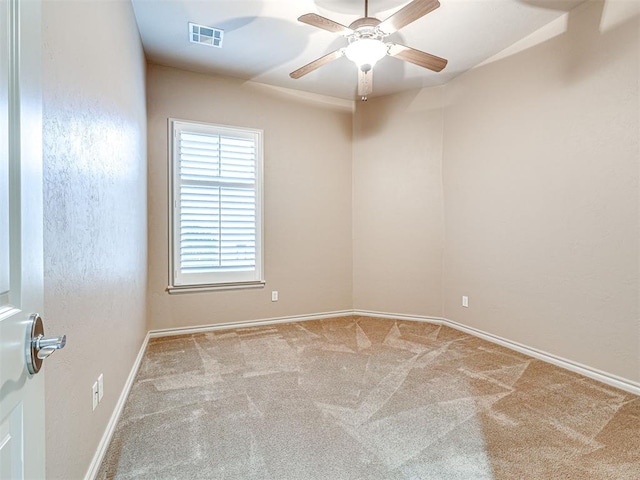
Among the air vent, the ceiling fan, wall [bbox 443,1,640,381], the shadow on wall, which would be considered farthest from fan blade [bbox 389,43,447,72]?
the air vent

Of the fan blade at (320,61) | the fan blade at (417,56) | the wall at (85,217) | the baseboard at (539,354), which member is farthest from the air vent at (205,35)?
the baseboard at (539,354)

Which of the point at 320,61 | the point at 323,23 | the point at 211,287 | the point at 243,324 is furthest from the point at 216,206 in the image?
the point at 323,23

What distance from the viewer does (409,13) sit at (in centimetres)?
218

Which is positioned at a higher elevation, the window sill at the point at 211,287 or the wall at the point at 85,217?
the wall at the point at 85,217

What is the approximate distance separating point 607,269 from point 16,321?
11.2 ft

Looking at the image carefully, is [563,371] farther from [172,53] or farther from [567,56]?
[172,53]

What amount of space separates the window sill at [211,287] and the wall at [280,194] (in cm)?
5

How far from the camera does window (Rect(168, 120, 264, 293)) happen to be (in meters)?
3.78

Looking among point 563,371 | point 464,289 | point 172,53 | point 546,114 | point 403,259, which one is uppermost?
point 172,53

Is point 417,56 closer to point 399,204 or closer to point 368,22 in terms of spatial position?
point 368,22

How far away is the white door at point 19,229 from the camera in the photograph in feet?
2.00

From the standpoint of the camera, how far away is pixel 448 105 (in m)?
4.17

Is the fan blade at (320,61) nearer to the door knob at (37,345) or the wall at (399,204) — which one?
the wall at (399,204)

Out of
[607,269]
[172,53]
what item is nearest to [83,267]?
[172,53]
